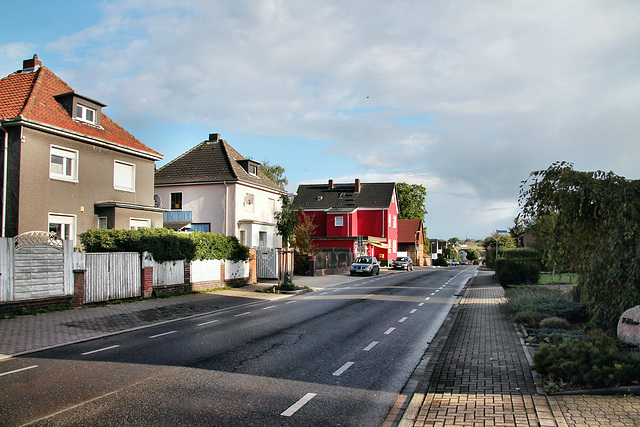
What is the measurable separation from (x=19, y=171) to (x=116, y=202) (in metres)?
4.11

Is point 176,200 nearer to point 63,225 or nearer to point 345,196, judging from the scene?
point 63,225

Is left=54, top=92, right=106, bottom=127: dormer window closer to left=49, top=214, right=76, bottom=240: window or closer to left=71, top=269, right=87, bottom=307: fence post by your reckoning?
left=49, top=214, right=76, bottom=240: window

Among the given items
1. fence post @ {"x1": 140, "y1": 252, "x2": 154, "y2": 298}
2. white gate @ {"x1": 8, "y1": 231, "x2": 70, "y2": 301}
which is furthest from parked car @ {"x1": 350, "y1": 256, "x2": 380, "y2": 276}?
white gate @ {"x1": 8, "y1": 231, "x2": 70, "y2": 301}

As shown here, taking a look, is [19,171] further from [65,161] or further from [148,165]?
[148,165]

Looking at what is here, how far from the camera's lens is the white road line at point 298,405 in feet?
17.9

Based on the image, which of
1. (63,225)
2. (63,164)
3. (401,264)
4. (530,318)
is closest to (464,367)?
(530,318)

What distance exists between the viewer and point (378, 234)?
5578 centimetres

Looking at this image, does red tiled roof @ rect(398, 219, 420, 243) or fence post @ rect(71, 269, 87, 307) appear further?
red tiled roof @ rect(398, 219, 420, 243)

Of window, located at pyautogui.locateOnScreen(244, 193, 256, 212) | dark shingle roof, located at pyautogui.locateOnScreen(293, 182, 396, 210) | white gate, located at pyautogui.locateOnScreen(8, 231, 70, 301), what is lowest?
white gate, located at pyautogui.locateOnScreen(8, 231, 70, 301)

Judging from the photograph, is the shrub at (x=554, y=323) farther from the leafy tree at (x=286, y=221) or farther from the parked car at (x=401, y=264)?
the parked car at (x=401, y=264)

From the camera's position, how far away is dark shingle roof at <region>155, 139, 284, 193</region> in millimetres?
32812

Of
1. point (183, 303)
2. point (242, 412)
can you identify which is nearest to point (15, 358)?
point (242, 412)

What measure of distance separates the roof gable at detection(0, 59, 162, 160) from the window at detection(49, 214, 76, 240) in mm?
3781

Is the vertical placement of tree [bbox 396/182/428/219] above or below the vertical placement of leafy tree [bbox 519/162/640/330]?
above
